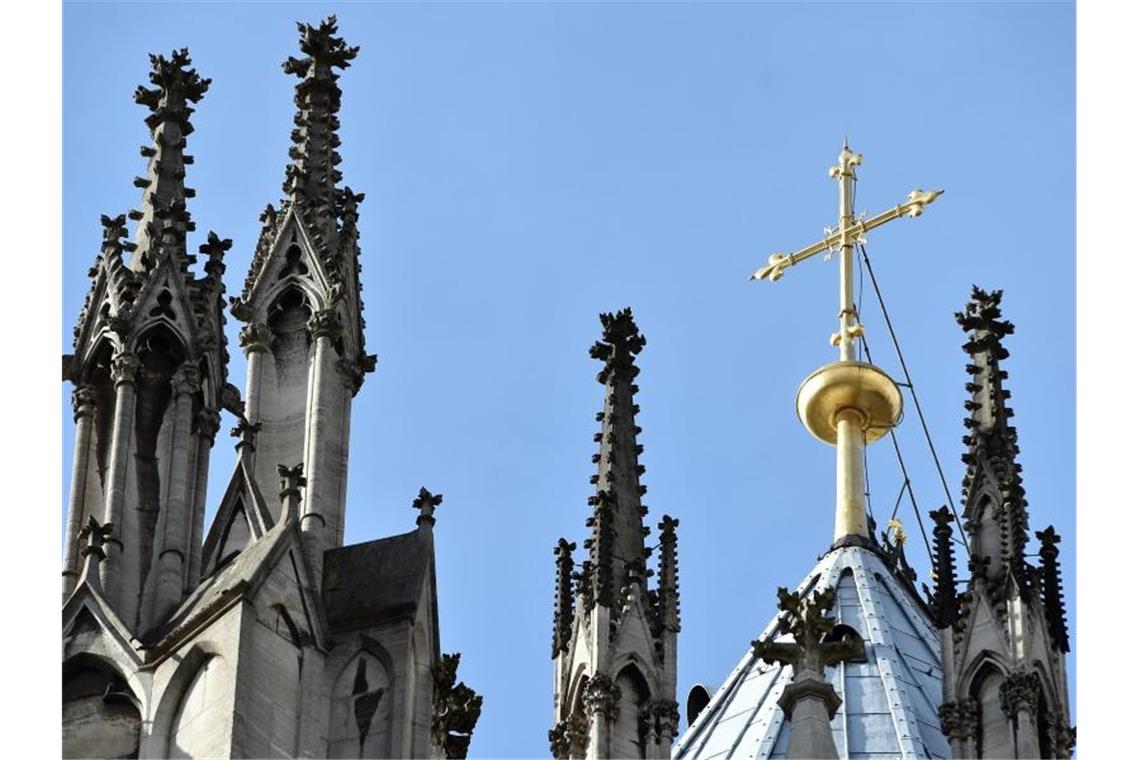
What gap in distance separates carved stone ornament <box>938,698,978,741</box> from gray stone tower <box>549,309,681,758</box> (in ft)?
7.97

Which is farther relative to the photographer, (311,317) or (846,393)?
(846,393)

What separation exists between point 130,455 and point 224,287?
236 centimetres

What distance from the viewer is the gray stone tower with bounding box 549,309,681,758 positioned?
40562 millimetres

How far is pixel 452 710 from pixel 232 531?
223cm

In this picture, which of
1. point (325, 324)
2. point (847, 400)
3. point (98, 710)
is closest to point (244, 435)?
point (325, 324)

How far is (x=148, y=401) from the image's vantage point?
124 ft

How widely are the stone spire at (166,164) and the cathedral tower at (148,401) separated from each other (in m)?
0.02

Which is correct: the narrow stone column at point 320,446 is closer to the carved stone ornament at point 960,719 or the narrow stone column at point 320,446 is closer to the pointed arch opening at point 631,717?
the pointed arch opening at point 631,717

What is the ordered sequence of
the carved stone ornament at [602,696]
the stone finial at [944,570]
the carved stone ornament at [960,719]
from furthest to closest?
the stone finial at [944,570]
the carved stone ornament at [960,719]
the carved stone ornament at [602,696]

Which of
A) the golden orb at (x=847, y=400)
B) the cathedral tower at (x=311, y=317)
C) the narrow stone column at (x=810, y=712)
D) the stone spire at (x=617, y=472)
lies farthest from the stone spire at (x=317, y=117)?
the golden orb at (x=847, y=400)

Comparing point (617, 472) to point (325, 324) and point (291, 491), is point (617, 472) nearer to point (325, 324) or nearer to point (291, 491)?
point (325, 324)

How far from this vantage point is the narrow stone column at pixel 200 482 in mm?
36594

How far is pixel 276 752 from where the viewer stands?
34.2m
